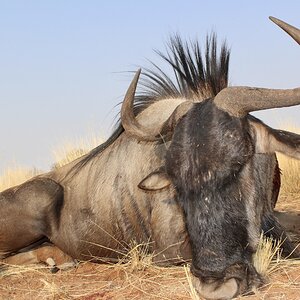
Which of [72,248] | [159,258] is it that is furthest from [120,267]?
[72,248]

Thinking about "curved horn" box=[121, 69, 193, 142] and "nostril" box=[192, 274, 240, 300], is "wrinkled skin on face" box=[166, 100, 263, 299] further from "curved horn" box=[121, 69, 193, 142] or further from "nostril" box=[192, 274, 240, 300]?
"curved horn" box=[121, 69, 193, 142]

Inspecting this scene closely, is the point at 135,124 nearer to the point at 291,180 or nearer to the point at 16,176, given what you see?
the point at 291,180

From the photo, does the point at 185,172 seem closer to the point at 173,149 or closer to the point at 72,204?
the point at 173,149

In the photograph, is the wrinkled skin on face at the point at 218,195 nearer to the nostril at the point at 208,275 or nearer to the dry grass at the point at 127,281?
the nostril at the point at 208,275

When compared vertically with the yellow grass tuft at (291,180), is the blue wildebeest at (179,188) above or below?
above

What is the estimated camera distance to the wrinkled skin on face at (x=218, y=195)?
4.96 metres

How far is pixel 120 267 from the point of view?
654cm

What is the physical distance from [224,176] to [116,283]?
A: 1522mm

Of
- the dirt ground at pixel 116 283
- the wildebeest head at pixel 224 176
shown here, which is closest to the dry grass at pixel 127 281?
the dirt ground at pixel 116 283

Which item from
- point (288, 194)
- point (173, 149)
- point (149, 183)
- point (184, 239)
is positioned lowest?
point (288, 194)

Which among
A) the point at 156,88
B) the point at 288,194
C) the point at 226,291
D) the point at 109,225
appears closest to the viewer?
the point at 226,291

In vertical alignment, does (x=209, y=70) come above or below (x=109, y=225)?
above

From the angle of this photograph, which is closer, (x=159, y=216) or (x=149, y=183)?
(x=149, y=183)

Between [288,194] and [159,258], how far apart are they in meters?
5.79
